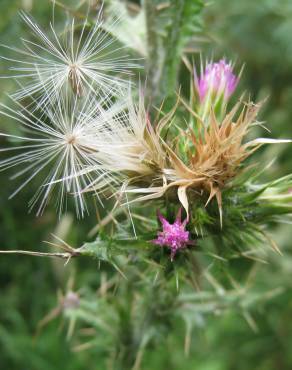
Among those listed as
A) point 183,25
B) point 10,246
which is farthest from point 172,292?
Answer: point 10,246

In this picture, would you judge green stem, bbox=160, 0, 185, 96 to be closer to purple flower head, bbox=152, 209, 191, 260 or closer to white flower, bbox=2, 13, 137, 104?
white flower, bbox=2, 13, 137, 104

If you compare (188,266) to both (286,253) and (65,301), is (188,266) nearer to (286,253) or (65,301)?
Answer: (65,301)

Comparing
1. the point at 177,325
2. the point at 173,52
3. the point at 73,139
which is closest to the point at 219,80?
the point at 173,52

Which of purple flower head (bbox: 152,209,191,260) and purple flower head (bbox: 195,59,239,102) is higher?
purple flower head (bbox: 195,59,239,102)

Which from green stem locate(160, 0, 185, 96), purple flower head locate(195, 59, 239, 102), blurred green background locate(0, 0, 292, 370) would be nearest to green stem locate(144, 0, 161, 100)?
green stem locate(160, 0, 185, 96)

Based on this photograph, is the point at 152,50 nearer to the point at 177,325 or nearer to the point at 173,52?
the point at 173,52

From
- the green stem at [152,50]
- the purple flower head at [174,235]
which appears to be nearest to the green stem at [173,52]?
the green stem at [152,50]
